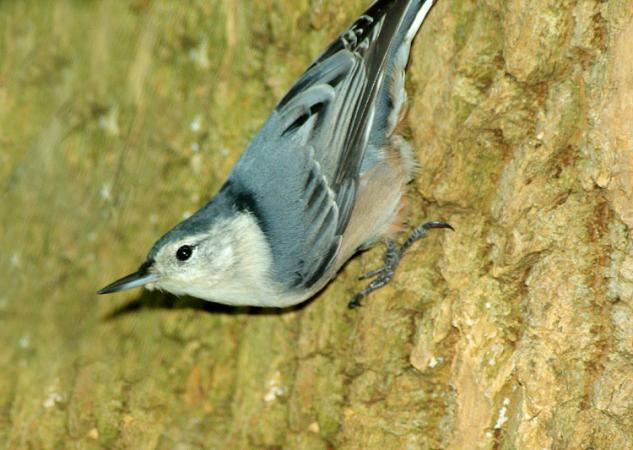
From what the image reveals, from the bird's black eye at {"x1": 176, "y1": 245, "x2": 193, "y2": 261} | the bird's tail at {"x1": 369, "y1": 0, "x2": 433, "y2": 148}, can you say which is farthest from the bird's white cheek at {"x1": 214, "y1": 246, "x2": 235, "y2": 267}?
the bird's tail at {"x1": 369, "y1": 0, "x2": 433, "y2": 148}

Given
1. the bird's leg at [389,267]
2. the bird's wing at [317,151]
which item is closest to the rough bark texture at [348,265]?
the bird's leg at [389,267]

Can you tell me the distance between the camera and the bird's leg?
2873 mm

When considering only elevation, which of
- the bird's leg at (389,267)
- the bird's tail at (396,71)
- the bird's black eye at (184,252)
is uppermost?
the bird's tail at (396,71)

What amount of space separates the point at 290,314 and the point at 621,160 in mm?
1325

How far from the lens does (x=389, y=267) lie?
9.64 ft

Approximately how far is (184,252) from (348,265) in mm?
633

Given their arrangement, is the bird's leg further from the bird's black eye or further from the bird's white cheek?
the bird's black eye

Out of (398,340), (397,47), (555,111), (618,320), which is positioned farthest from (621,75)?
(398,340)

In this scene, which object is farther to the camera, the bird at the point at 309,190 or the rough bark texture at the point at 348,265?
the bird at the point at 309,190

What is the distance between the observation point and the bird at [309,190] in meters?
2.89

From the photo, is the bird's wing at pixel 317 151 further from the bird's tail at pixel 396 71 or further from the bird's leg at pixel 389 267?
the bird's leg at pixel 389 267

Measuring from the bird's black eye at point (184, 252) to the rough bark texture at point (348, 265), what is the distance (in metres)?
0.33

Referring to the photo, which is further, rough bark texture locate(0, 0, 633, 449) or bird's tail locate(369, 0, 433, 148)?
bird's tail locate(369, 0, 433, 148)

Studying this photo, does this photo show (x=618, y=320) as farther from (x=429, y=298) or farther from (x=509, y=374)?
(x=429, y=298)
